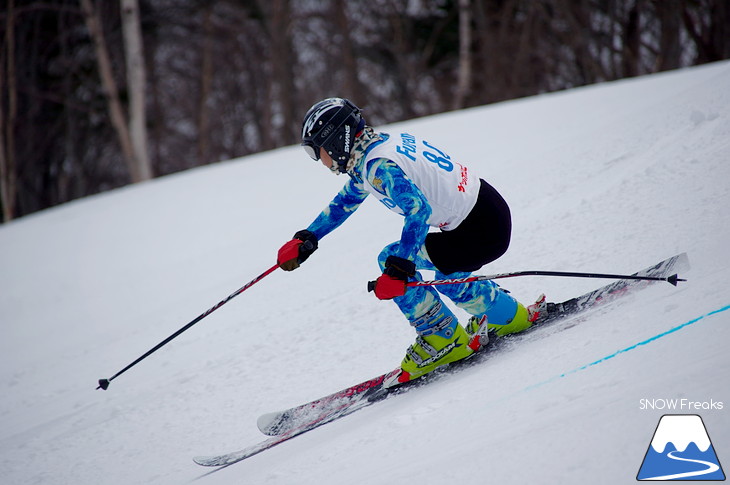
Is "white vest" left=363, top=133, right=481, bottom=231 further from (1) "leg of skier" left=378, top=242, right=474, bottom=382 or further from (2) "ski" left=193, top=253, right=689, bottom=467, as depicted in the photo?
(2) "ski" left=193, top=253, right=689, bottom=467

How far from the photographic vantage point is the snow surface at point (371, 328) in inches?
88.3

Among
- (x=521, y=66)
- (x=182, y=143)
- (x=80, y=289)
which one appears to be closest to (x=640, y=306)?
(x=80, y=289)

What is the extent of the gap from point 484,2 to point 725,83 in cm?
1262

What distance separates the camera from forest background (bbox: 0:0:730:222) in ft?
46.3

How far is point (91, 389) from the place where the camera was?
433 centimetres

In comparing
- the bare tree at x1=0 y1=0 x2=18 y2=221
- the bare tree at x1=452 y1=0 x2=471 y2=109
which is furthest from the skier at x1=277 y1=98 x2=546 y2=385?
the bare tree at x1=0 y1=0 x2=18 y2=221

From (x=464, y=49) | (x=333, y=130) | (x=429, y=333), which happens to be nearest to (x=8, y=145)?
(x=464, y=49)

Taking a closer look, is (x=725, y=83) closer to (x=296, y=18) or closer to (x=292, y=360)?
(x=292, y=360)

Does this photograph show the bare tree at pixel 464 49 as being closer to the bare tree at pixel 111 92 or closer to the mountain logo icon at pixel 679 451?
the bare tree at pixel 111 92

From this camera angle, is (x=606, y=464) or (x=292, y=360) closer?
(x=606, y=464)

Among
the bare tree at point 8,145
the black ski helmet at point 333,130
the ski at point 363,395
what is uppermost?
the bare tree at point 8,145

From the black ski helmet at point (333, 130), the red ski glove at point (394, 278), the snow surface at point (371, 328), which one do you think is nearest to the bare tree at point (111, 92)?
the snow surface at point (371, 328)

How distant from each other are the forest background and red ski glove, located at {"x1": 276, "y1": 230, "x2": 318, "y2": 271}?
385 inches

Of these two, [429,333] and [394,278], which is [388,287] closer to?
[394,278]
